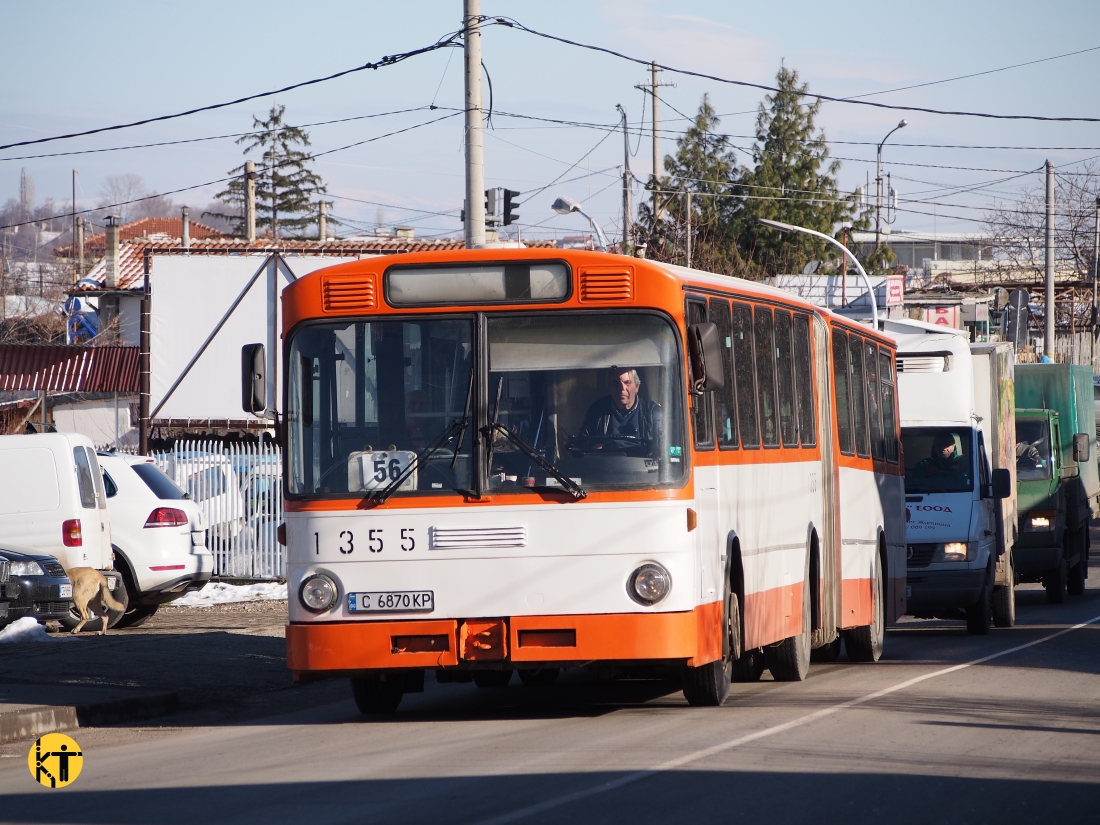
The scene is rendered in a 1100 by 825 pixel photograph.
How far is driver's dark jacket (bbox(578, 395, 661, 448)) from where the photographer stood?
32.7 feet

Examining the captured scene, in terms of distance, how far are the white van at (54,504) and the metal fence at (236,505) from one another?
6.34 metres

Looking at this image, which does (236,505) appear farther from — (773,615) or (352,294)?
(352,294)

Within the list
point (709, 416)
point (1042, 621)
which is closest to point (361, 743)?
point (709, 416)

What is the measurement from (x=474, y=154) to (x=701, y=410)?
31.5ft

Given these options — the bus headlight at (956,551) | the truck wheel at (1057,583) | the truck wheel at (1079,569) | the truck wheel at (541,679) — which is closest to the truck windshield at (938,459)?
the bus headlight at (956,551)

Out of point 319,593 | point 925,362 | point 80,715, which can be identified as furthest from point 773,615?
point 925,362

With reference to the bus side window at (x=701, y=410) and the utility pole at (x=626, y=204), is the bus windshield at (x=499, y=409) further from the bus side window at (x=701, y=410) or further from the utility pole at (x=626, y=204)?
the utility pole at (x=626, y=204)

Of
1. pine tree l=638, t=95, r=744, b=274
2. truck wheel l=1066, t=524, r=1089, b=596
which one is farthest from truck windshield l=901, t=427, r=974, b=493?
pine tree l=638, t=95, r=744, b=274

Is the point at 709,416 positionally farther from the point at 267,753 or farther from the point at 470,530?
the point at 267,753

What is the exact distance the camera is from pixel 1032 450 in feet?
79.8

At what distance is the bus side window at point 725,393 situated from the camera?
1109 cm

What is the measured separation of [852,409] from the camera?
15680mm

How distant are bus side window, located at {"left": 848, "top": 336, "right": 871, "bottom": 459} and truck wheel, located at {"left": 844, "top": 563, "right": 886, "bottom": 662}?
1489 mm

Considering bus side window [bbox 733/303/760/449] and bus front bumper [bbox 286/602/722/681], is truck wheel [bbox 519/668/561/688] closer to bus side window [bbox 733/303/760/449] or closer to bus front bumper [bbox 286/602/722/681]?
bus side window [bbox 733/303/760/449]
